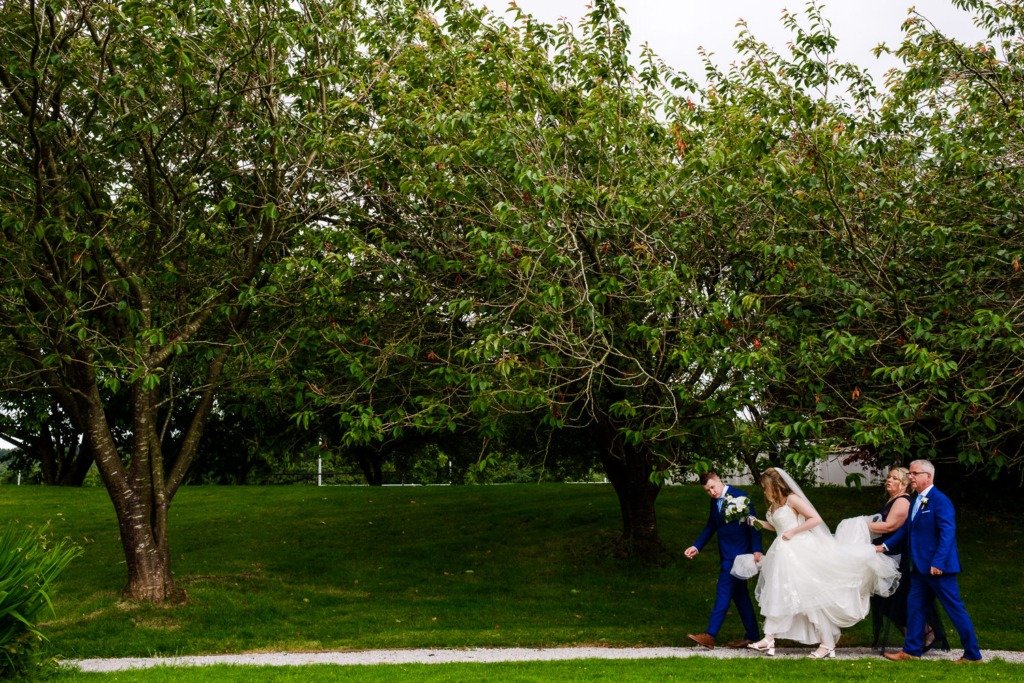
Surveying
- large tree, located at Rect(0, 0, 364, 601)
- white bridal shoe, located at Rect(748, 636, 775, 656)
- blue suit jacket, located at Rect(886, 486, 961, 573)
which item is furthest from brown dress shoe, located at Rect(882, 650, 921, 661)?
large tree, located at Rect(0, 0, 364, 601)

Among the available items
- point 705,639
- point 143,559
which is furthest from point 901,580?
point 143,559

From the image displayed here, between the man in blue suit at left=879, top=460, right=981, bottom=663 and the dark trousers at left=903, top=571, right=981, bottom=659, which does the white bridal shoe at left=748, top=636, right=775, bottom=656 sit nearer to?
the man in blue suit at left=879, top=460, right=981, bottom=663

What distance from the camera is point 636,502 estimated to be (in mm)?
17781

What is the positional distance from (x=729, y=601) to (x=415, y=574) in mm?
7384

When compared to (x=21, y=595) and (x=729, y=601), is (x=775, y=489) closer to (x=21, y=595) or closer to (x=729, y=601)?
(x=729, y=601)

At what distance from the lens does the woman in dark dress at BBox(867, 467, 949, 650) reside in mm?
11234

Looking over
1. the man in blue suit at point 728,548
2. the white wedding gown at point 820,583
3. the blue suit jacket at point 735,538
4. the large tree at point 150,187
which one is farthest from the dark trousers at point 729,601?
the large tree at point 150,187

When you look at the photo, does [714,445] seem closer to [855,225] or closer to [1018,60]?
[855,225]

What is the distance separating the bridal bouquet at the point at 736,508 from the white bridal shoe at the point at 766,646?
4.57 feet

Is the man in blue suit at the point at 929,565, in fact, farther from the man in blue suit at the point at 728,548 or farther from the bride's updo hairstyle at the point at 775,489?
the man in blue suit at the point at 728,548

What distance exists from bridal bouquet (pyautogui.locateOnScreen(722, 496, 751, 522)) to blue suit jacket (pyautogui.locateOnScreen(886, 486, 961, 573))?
70.9 inches

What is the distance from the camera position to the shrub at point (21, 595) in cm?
916

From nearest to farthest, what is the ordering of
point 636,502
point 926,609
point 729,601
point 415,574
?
point 926,609 → point 729,601 → point 415,574 → point 636,502

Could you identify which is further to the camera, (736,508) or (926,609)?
(736,508)
